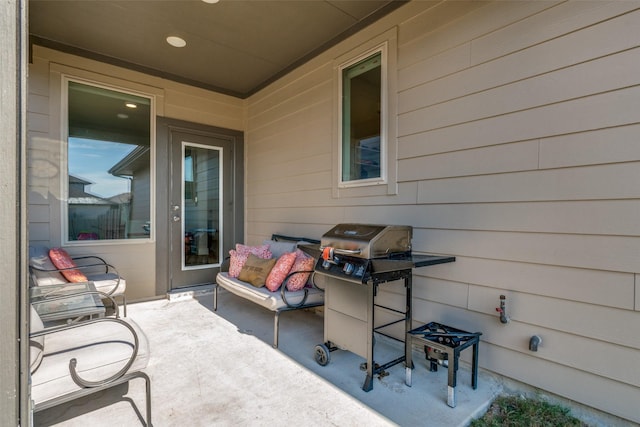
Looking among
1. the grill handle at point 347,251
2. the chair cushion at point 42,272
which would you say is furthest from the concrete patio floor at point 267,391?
the chair cushion at point 42,272

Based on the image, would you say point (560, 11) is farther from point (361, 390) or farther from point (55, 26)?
point (55, 26)

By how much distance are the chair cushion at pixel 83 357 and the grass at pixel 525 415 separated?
195cm

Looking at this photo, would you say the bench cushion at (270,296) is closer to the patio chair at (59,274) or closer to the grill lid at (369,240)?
the grill lid at (369,240)

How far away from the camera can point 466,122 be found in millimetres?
2275

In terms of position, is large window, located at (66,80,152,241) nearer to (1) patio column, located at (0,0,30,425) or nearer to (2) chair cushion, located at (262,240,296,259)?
(2) chair cushion, located at (262,240,296,259)

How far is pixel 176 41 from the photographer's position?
3410mm

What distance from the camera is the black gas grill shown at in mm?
2012

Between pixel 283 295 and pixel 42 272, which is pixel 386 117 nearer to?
pixel 283 295

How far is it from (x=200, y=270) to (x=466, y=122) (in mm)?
3894

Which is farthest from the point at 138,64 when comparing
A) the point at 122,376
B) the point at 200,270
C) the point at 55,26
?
the point at 122,376

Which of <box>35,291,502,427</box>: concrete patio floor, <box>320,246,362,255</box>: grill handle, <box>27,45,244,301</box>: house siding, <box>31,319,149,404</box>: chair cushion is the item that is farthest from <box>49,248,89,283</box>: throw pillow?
<box>320,246,362,255</box>: grill handle

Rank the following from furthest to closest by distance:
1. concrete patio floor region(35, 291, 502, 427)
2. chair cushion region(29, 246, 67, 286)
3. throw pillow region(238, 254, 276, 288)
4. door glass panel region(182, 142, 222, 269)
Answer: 1. door glass panel region(182, 142, 222, 269)
2. throw pillow region(238, 254, 276, 288)
3. chair cushion region(29, 246, 67, 286)
4. concrete patio floor region(35, 291, 502, 427)

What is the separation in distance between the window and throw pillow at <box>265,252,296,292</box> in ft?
3.23

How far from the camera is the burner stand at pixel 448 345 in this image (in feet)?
6.10
